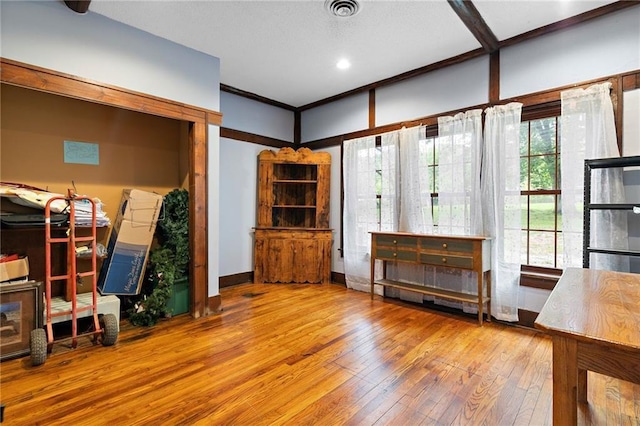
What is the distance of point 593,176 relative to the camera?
2674 millimetres

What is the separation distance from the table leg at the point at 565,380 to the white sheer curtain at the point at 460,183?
2571mm

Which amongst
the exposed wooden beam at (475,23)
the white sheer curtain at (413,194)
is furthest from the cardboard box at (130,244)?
the exposed wooden beam at (475,23)

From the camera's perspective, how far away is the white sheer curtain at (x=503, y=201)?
3111mm

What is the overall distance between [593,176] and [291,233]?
11.7 feet

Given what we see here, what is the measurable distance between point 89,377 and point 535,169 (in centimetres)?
425

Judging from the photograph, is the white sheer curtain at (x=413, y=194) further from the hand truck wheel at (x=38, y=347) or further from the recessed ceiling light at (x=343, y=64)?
the hand truck wheel at (x=38, y=347)

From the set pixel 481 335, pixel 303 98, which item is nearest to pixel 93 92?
pixel 303 98

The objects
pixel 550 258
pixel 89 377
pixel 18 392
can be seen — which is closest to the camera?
pixel 18 392

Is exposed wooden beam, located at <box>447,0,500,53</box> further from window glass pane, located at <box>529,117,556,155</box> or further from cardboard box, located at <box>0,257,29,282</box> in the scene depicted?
cardboard box, located at <box>0,257,29,282</box>

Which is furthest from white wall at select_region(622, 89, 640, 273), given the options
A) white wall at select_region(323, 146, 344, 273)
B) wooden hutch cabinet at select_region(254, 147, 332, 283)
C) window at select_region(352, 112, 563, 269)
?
wooden hutch cabinet at select_region(254, 147, 332, 283)

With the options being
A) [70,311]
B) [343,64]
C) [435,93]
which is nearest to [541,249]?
[435,93]

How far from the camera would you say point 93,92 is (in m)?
2.70

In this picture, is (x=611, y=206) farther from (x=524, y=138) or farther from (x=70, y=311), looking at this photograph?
(x=70, y=311)

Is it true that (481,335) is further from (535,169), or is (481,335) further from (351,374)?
(535,169)
